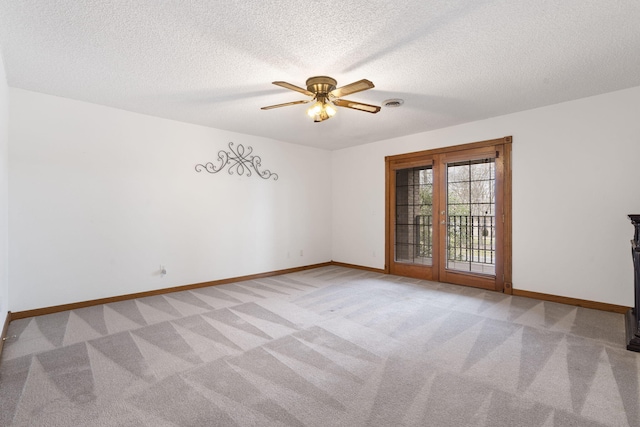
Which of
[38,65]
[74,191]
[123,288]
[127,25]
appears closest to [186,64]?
[127,25]

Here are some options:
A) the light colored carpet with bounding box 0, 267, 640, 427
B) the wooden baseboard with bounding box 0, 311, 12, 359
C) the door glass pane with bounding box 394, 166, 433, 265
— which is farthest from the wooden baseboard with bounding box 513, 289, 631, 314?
the wooden baseboard with bounding box 0, 311, 12, 359

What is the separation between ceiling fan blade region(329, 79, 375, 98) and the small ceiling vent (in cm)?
103

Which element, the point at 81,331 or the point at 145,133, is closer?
the point at 81,331

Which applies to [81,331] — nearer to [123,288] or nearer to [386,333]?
[123,288]

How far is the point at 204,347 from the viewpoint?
2.70 meters

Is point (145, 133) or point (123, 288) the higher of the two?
point (145, 133)

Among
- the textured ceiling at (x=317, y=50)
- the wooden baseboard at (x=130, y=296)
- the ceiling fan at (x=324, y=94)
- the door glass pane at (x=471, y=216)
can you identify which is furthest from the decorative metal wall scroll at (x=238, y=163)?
the door glass pane at (x=471, y=216)

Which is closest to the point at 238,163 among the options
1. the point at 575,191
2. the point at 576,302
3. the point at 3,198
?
the point at 3,198

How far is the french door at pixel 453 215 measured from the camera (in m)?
4.48

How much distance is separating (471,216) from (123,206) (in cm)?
503

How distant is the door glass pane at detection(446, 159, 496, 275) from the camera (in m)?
4.62

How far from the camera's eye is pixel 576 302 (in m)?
3.83

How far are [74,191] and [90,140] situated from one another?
668 millimetres

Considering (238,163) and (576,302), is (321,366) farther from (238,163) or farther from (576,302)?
(238,163)
